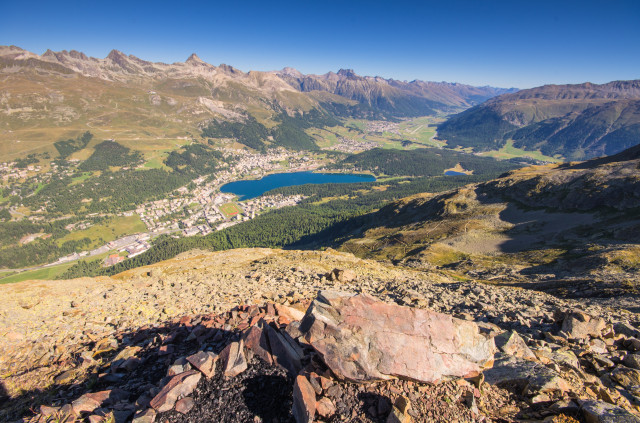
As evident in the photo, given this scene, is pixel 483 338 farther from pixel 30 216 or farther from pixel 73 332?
pixel 30 216

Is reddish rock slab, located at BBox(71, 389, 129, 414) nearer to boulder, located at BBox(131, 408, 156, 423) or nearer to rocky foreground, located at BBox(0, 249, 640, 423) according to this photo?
rocky foreground, located at BBox(0, 249, 640, 423)

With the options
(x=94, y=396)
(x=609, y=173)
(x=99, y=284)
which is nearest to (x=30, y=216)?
(x=99, y=284)

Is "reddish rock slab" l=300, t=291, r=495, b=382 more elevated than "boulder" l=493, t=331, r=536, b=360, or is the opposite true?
"reddish rock slab" l=300, t=291, r=495, b=382

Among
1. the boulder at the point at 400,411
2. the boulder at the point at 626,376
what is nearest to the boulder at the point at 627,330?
the boulder at the point at 626,376

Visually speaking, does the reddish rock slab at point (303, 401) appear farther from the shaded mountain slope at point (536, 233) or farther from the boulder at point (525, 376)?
the shaded mountain slope at point (536, 233)

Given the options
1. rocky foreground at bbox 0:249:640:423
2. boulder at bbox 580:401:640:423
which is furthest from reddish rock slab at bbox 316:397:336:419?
boulder at bbox 580:401:640:423

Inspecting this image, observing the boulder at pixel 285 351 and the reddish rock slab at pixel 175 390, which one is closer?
the reddish rock slab at pixel 175 390
